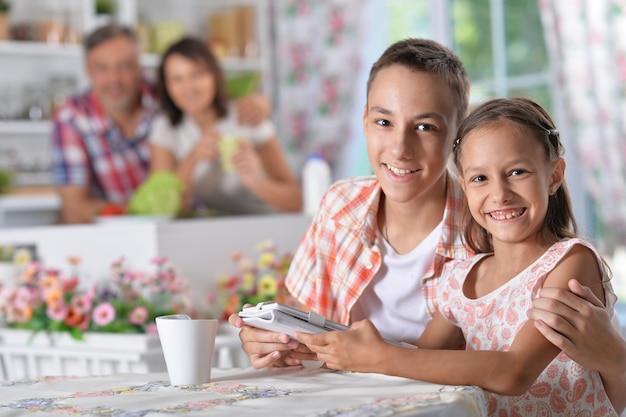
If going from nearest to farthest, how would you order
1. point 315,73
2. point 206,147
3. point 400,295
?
point 400,295
point 206,147
point 315,73

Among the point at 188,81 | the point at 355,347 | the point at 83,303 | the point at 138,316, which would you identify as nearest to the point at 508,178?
the point at 355,347

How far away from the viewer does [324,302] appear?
1.79m

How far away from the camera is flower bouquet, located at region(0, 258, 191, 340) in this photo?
2451 mm

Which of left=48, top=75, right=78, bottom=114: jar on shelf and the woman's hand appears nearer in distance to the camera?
the woman's hand

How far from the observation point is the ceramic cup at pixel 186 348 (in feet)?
4.28

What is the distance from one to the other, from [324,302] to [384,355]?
1.65ft

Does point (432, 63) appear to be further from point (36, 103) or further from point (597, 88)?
point (36, 103)

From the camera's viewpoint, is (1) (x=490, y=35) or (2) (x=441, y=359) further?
(1) (x=490, y=35)

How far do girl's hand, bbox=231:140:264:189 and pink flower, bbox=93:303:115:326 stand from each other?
1346 millimetres

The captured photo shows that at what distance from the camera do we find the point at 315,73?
4672 mm

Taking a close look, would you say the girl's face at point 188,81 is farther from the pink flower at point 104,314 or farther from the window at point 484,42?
the pink flower at point 104,314

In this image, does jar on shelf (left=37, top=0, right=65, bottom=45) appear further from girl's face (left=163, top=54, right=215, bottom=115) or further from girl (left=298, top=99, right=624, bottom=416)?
girl (left=298, top=99, right=624, bottom=416)

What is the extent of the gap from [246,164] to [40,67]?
4.01 ft

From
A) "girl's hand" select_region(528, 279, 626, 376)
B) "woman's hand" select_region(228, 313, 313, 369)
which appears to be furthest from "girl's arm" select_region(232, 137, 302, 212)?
"girl's hand" select_region(528, 279, 626, 376)
